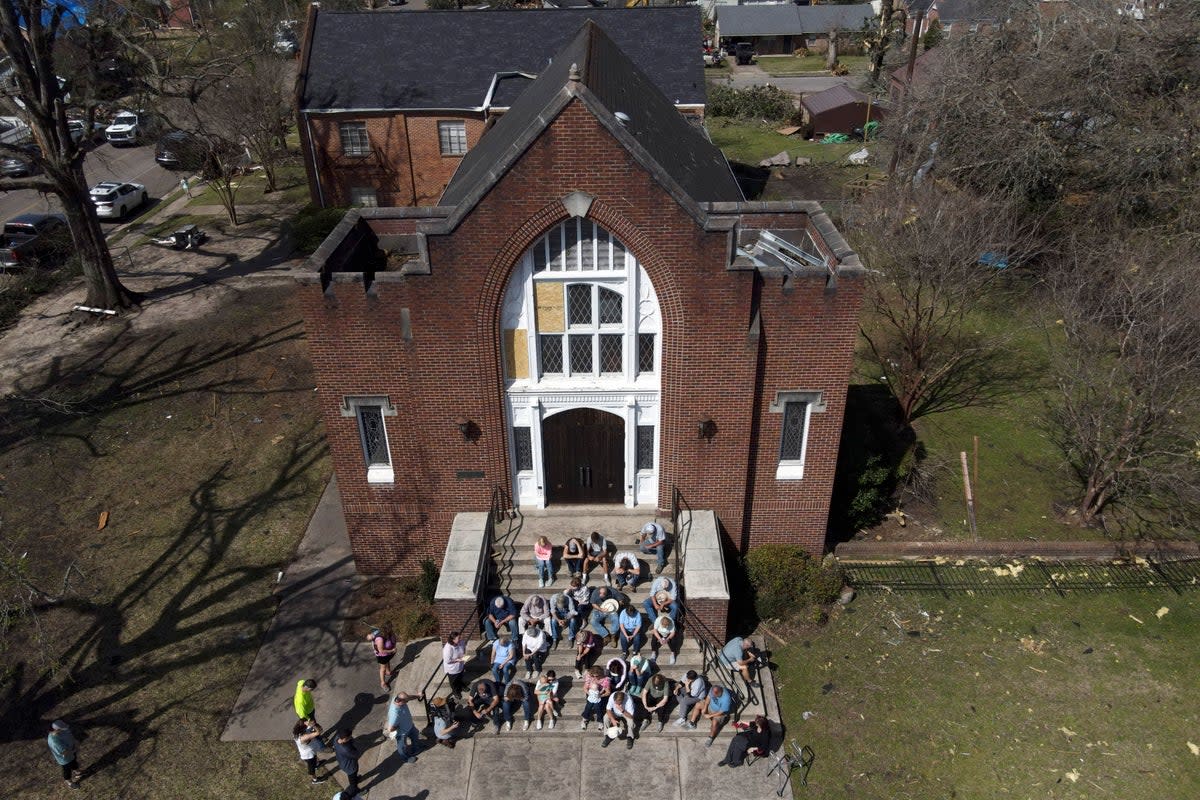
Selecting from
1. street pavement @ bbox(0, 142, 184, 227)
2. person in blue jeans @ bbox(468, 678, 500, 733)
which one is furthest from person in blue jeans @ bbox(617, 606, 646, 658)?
street pavement @ bbox(0, 142, 184, 227)

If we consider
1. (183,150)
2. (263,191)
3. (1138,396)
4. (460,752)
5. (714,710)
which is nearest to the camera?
(714,710)

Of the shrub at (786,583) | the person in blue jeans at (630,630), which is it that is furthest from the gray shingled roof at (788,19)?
the person in blue jeans at (630,630)

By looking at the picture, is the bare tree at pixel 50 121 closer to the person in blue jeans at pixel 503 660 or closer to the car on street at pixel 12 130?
the car on street at pixel 12 130

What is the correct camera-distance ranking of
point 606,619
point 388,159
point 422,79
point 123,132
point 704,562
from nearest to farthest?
1. point 606,619
2. point 704,562
3. point 422,79
4. point 388,159
5. point 123,132

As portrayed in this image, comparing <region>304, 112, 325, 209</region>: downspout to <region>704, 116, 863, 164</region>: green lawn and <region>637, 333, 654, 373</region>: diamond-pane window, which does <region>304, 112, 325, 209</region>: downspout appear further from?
<region>637, 333, 654, 373</region>: diamond-pane window

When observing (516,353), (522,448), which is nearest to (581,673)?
(522,448)

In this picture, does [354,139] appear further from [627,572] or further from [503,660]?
[503,660]

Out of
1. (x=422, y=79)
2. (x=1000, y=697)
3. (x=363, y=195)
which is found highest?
(x=422, y=79)
